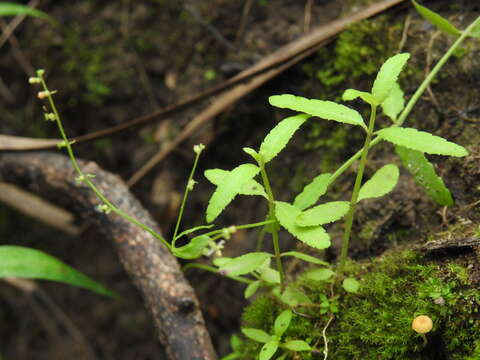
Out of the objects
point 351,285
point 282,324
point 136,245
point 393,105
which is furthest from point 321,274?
point 136,245

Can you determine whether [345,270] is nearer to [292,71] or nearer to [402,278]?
[402,278]

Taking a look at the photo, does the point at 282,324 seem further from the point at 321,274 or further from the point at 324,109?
the point at 324,109

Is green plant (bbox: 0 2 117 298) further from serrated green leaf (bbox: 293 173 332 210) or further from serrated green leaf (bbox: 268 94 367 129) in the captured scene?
serrated green leaf (bbox: 268 94 367 129)

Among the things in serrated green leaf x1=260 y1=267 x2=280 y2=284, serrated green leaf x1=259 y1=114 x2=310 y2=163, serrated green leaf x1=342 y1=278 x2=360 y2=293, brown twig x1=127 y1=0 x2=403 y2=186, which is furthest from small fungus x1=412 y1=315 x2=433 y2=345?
brown twig x1=127 y1=0 x2=403 y2=186

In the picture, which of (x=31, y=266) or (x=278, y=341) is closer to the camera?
(x=278, y=341)

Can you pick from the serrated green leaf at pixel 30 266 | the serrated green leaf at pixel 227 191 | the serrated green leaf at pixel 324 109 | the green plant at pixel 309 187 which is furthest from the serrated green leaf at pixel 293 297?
the serrated green leaf at pixel 30 266

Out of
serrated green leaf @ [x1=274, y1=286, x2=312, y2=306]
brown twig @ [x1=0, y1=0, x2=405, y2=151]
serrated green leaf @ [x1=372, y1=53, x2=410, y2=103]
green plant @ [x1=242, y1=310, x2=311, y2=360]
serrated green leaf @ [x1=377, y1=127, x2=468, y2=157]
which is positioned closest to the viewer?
serrated green leaf @ [x1=377, y1=127, x2=468, y2=157]
